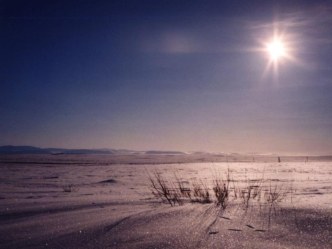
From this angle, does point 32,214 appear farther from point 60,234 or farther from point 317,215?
point 317,215

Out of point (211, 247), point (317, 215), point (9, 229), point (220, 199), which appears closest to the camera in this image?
point (211, 247)

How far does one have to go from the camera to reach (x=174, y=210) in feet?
10.2

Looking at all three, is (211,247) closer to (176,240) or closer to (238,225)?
(176,240)

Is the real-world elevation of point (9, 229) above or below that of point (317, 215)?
below

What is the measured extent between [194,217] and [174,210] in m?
0.31

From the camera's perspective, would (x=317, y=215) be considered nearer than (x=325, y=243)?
No

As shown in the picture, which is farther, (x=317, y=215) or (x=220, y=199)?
(x=220, y=199)

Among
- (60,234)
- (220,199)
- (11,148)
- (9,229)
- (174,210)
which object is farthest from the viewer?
(11,148)

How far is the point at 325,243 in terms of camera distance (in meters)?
2.14

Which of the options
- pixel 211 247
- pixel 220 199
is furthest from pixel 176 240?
pixel 220 199

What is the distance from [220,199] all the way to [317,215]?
104 cm

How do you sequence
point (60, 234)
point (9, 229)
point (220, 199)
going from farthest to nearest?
1. point (220, 199)
2. point (9, 229)
3. point (60, 234)

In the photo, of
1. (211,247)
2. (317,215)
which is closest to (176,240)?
(211,247)

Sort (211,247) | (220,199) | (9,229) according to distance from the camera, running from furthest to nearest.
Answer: (220,199) < (9,229) < (211,247)
